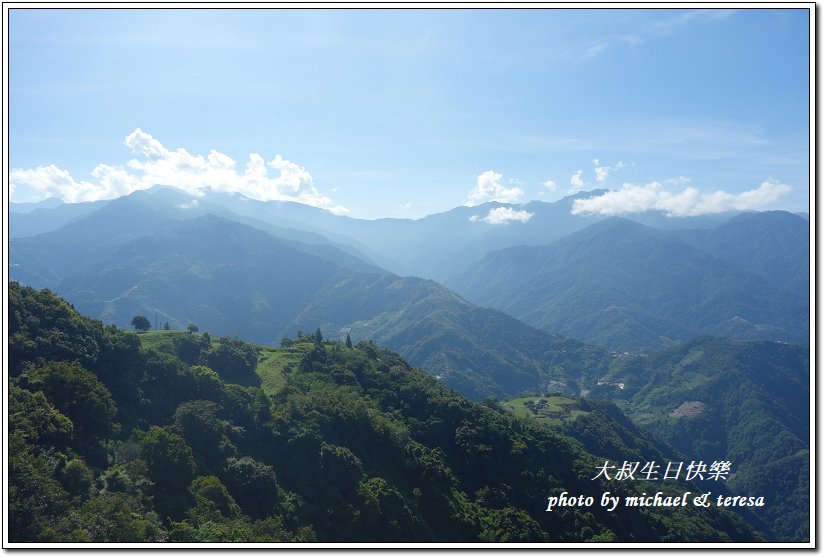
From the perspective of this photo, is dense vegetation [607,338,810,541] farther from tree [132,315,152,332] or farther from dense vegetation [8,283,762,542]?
tree [132,315,152,332]

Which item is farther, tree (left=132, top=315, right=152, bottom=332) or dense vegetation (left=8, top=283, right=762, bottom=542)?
tree (left=132, top=315, right=152, bottom=332)

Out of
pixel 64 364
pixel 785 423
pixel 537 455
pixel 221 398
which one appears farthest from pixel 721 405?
pixel 64 364

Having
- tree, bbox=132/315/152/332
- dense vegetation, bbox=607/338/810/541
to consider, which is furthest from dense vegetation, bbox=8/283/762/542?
dense vegetation, bbox=607/338/810/541

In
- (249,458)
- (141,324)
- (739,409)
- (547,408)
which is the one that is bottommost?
(739,409)

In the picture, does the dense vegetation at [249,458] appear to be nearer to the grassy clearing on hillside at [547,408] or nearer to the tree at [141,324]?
the tree at [141,324]

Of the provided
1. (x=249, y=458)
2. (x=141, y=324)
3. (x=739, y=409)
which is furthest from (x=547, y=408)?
(x=739, y=409)

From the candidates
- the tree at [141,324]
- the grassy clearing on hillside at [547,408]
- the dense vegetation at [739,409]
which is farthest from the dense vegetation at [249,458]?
the dense vegetation at [739,409]

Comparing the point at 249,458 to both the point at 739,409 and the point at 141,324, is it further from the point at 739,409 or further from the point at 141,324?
the point at 739,409

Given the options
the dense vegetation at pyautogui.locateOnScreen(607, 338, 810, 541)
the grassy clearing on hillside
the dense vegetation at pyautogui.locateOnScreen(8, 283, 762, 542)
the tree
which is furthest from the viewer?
the dense vegetation at pyautogui.locateOnScreen(607, 338, 810, 541)
